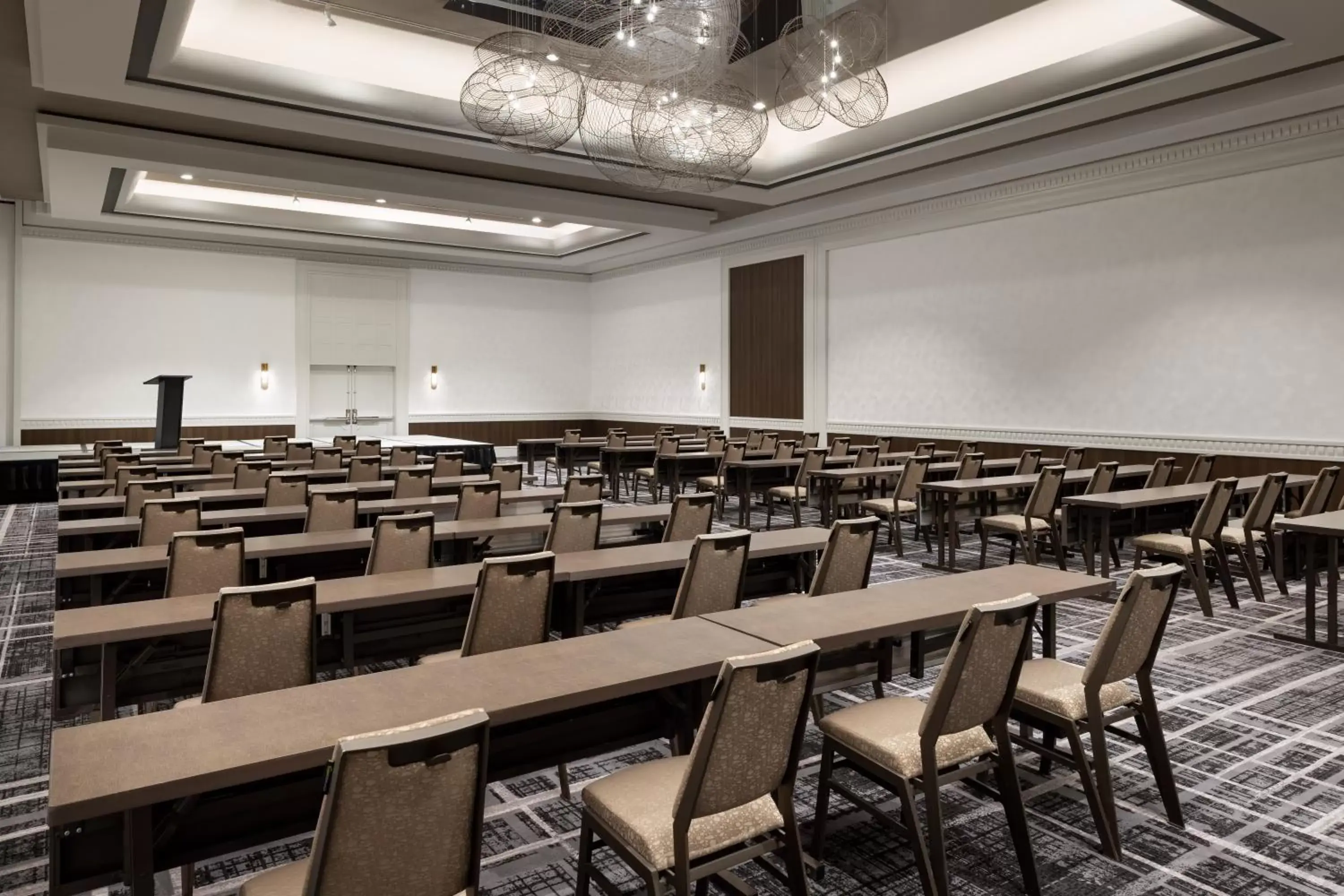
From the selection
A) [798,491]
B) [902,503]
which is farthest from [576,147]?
[902,503]

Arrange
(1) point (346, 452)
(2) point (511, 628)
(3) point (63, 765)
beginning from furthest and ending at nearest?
(1) point (346, 452) → (2) point (511, 628) → (3) point (63, 765)

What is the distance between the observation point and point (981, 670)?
2.40m

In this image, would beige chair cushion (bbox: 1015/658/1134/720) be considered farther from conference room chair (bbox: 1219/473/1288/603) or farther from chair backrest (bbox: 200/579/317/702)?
conference room chair (bbox: 1219/473/1288/603)

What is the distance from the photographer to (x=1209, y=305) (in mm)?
9125

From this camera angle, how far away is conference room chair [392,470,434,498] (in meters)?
6.80

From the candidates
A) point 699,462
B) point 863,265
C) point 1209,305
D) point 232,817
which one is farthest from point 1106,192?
point 232,817

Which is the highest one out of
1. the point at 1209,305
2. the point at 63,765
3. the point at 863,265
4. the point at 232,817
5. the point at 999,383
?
the point at 863,265

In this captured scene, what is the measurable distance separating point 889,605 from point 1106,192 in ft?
28.9

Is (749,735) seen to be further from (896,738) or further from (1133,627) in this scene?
(1133,627)

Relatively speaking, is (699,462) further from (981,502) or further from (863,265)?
(863,265)

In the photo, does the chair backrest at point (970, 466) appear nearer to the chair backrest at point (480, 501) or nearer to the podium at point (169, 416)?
the chair backrest at point (480, 501)

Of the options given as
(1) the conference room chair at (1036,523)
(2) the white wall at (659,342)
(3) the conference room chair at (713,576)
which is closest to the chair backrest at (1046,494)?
(1) the conference room chair at (1036,523)

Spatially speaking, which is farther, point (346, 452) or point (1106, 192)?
point (346, 452)

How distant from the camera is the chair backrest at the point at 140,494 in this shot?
19.4 ft
